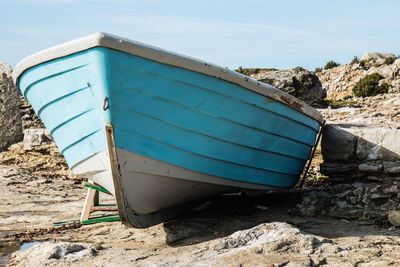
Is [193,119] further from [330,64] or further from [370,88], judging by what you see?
[330,64]

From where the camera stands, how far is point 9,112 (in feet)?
46.3

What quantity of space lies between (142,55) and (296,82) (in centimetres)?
1067

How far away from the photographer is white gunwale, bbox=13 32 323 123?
4.52 m

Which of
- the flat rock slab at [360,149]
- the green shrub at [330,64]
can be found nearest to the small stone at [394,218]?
the flat rock slab at [360,149]

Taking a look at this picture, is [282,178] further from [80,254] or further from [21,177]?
[21,177]

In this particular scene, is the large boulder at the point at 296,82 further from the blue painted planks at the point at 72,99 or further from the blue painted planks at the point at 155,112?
the blue painted planks at the point at 72,99

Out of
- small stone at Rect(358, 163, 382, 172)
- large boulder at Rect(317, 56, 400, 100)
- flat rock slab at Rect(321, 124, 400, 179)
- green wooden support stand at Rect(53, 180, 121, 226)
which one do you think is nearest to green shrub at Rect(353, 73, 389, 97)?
large boulder at Rect(317, 56, 400, 100)

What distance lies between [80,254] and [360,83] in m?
21.8

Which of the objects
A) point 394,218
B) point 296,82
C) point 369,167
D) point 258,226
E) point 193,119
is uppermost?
point 296,82

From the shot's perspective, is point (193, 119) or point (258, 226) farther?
point (193, 119)

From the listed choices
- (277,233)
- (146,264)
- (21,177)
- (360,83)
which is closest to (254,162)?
(277,233)

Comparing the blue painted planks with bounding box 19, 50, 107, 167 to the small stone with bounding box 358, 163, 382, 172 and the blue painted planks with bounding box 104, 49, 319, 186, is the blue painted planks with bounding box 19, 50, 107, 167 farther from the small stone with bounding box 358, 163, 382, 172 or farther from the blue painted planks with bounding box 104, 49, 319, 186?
the small stone with bounding box 358, 163, 382, 172

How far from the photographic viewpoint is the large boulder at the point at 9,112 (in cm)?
1389

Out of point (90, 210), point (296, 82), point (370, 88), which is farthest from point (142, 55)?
point (370, 88)
